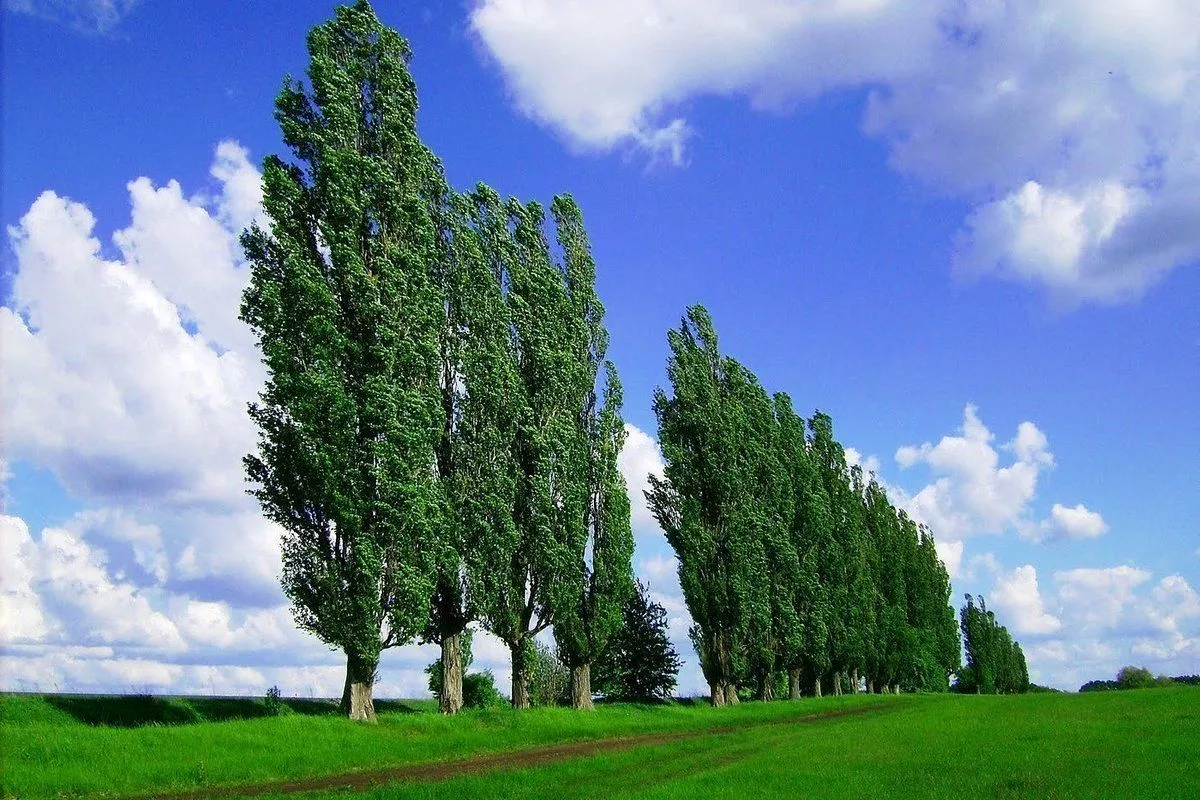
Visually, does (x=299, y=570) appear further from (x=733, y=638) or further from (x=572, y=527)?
(x=733, y=638)

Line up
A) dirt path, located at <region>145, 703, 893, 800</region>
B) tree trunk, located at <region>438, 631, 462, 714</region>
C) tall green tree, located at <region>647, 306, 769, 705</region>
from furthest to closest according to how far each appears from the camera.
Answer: tall green tree, located at <region>647, 306, 769, 705</region> < tree trunk, located at <region>438, 631, 462, 714</region> < dirt path, located at <region>145, 703, 893, 800</region>

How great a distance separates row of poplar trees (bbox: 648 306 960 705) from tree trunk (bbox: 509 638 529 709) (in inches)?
703

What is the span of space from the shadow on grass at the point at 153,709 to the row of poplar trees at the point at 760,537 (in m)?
24.9

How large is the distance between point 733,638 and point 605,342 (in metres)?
19.5

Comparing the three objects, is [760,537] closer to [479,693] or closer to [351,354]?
[479,693]

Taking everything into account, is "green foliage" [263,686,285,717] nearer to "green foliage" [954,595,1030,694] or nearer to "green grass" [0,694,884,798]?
"green grass" [0,694,884,798]

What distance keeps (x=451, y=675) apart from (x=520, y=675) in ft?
10.9

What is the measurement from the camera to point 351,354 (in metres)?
28.3

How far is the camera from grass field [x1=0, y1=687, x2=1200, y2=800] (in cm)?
1727

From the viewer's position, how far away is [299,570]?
90.8 ft

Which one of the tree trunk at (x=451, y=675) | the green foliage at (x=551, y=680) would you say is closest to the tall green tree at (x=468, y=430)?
the tree trunk at (x=451, y=675)

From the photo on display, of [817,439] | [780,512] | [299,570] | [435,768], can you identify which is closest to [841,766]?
[435,768]

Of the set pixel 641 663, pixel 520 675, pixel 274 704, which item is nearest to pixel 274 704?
pixel 274 704

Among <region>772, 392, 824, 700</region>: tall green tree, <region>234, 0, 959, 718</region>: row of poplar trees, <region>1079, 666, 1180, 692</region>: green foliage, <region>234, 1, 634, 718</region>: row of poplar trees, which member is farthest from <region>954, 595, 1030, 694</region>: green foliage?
<region>234, 1, 634, 718</region>: row of poplar trees
